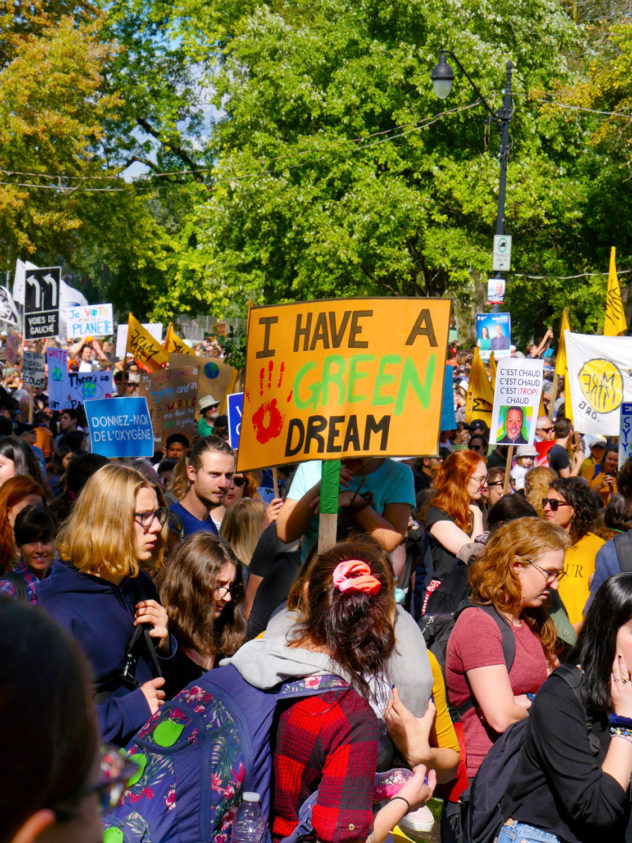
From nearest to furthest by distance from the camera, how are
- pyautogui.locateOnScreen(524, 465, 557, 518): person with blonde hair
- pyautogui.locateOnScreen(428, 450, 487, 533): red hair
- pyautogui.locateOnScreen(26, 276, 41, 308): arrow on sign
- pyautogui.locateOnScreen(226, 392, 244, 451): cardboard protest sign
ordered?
pyautogui.locateOnScreen(428, 450, 487, 533): red hair → pyautogui.locateOnScreen(524, 465, 557, 518): person with blonde hair → pyautogui.locateOnScreen(226, 392, 244, 451): cardboard protest sign → pyautogui.locateOnScreen(26, 276, 41, 308): arrow on sign

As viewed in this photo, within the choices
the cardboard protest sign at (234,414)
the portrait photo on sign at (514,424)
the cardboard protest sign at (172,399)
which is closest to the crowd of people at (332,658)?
the cardboard protest sign at (234,414)

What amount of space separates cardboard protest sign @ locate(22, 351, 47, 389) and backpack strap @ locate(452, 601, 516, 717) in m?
9.62

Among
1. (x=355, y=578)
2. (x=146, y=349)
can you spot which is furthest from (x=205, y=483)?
(x=146, y=349)

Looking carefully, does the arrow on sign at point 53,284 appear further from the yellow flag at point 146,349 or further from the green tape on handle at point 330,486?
the green tape on handle at point 330,486

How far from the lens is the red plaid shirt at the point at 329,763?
8.09 ft

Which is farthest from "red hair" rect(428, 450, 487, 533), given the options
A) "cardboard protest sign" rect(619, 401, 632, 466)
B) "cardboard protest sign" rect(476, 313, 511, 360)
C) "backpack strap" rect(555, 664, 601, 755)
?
"cardboard protest sign" rect(476, 313, 511, 360)

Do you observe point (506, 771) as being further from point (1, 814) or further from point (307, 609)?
point (1, 814)

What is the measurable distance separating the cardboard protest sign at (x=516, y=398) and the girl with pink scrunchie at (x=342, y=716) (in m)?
7.71

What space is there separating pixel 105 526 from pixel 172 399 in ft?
24.6

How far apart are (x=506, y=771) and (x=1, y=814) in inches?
96.4

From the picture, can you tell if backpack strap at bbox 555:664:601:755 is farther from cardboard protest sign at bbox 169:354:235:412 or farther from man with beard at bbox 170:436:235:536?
cardboard protest sign at bbox 169:354:235:412

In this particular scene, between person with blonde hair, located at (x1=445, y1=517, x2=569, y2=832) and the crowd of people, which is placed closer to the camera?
the crowd of people

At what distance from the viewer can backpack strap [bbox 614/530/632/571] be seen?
461 cm

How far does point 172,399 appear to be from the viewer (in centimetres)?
1100
